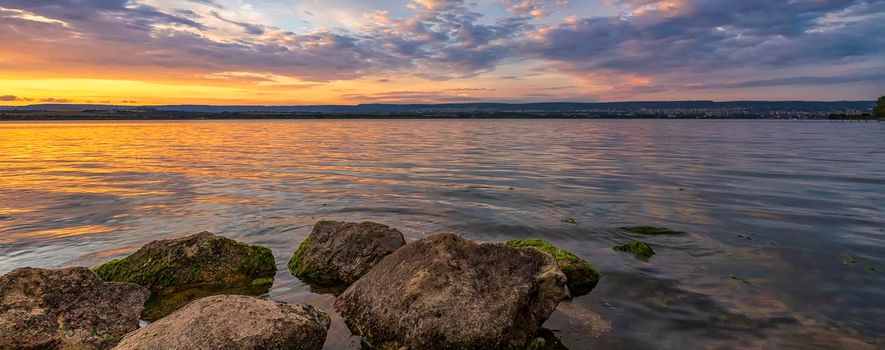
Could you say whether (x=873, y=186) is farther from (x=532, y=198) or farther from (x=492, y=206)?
(x=492, y=206)

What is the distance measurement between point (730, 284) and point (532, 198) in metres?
10.6

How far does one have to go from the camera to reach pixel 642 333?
7738 millimetres

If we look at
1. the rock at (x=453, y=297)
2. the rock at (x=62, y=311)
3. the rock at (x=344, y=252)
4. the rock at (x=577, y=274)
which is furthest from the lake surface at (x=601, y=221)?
the rock at (x=62, y=311)

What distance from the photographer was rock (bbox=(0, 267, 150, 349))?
22.6ft

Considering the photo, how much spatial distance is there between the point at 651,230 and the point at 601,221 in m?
1.71

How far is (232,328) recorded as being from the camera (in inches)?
247

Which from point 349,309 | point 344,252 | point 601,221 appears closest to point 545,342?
point 349,309

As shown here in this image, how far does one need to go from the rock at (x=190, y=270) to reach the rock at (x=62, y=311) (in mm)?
1262

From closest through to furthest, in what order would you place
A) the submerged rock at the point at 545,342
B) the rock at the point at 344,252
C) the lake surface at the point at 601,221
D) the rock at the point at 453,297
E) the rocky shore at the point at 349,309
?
the rocky shore at the point at 349,309 → the rock at the point at 453,297 → the submerged rock at the point at 545,342 → the lake surface at the point at 601,221 → the rock at the point at 344,252

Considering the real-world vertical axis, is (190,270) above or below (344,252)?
below

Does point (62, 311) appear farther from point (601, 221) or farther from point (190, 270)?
point (601, 221)

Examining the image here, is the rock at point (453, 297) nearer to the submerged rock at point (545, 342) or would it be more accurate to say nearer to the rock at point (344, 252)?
the submerged rock at point (545, 342)

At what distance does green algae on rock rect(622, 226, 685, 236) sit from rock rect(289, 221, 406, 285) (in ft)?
24.0

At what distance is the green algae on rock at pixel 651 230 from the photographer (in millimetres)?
14039
